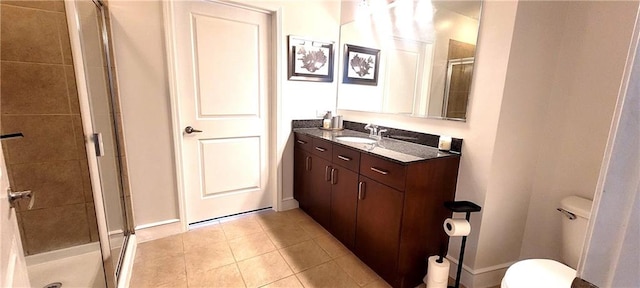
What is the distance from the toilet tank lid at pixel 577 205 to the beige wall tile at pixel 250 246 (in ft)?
6.30

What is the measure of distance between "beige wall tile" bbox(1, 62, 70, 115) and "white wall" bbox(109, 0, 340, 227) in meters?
0.34

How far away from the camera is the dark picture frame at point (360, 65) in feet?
8.23

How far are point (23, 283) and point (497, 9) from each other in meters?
2.28

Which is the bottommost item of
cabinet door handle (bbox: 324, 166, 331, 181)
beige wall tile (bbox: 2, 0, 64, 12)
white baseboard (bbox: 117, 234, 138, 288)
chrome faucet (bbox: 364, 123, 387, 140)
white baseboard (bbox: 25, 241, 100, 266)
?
white baseboard (bbox: 117, 234, 138, 288)

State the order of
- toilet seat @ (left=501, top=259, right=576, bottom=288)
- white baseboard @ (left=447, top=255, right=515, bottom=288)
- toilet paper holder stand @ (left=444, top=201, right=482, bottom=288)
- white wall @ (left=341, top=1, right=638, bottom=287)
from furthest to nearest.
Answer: white baseboard @ (left=447, top=255, right=515, bottom=288), toilet paper holder stand @ (left=444, top=201, right=482, bottom=288), white wall @ (left=341, top=1, right=638, bottom=287), toilet seat @ (left=501, top=259, right=576, bottom=288)

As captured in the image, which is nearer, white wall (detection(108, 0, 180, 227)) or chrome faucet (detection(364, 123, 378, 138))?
white wall (detection(108, 0, 180, 227))

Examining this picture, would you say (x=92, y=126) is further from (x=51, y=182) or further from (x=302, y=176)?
(x=302, y=176)

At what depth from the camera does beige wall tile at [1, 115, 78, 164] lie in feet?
5.24

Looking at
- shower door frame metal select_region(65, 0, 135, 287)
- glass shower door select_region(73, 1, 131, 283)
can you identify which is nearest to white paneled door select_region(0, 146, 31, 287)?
shower door frame metal select_region(65, 0, 135, 287)

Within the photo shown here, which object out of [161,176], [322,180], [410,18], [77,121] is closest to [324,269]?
[322,180]

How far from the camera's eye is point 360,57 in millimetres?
2600

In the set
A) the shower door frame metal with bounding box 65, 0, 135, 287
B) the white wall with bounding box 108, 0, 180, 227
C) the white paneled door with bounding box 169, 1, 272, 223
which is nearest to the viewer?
the shower door frame metal with bounding box 65, 0, 135, 287

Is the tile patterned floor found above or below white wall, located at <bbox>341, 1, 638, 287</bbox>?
below

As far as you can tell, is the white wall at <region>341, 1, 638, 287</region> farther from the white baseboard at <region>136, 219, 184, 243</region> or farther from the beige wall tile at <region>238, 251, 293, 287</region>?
the white baseboard at <region>136, 219, 184, 243</region>
